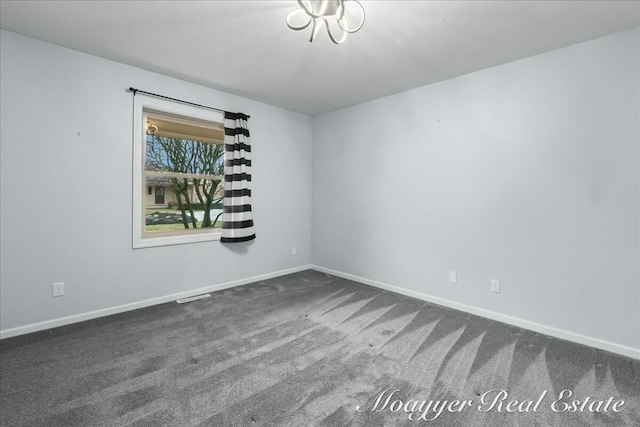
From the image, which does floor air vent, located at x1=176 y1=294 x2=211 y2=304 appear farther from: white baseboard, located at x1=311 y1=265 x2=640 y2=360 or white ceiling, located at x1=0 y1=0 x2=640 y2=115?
white ceiling, located at x1=0 y1=0 x2=640 y2=115

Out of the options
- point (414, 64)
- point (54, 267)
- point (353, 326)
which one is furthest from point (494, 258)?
point (54, 267)

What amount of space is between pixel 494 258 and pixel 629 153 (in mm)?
1247

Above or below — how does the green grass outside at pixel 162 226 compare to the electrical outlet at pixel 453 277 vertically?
above

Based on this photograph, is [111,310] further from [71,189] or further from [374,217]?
[374,217]

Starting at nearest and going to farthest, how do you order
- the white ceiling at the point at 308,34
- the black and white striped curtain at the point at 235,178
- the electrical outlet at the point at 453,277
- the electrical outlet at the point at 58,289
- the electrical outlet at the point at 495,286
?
the white ceiling at the point at 308,34 → the electrical outlet at the point at 58,289 → the electrical outlet at the point at 495,286 → the electrical outlet at the point at 453,277 → the black and white striped curtain at the point at 235,178

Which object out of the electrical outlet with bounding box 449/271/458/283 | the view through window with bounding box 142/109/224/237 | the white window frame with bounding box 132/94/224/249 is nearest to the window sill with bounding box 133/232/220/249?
the white window frame with bounding box 132/94/224/249

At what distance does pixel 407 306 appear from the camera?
318 cm

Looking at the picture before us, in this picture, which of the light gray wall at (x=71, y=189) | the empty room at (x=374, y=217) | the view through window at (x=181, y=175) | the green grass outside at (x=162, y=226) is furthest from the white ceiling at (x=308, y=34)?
the green grass outside at (x=162, y=226)

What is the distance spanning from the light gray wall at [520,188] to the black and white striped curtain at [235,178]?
4.93ft

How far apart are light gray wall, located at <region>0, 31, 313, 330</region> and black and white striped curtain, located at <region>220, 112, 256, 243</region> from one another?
0.32 meters

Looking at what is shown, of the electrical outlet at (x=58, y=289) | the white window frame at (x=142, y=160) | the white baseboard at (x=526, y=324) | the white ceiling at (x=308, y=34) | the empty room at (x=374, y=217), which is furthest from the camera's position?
the white window frame at (x=142, y=160)

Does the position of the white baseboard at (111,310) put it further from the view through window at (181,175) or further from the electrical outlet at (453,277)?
the electrical outlet at (453,277)

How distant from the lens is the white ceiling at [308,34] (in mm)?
2002

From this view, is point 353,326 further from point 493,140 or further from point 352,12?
point 352,12
